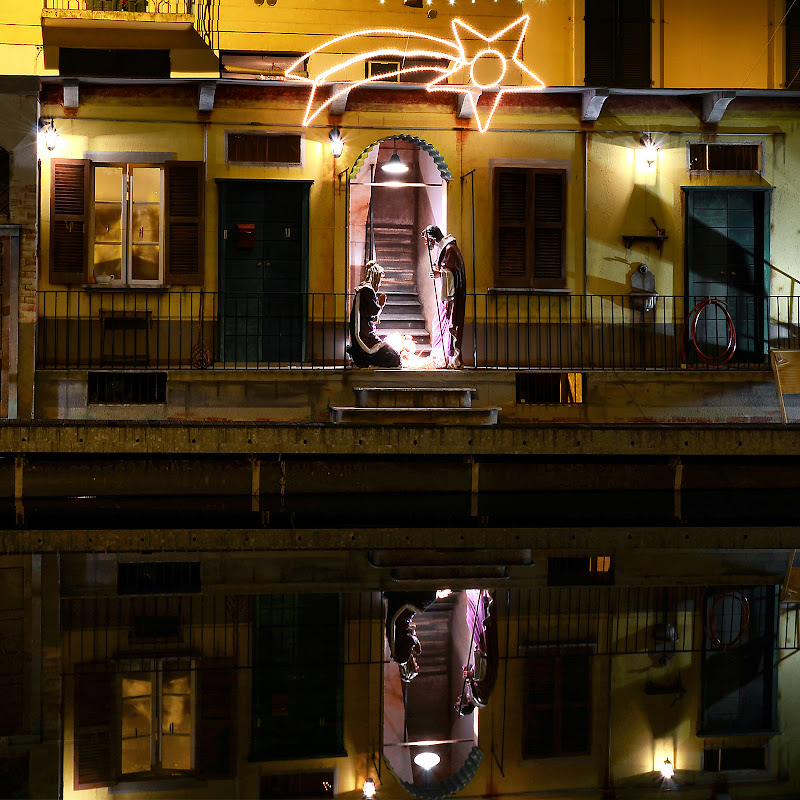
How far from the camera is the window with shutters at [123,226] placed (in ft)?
49.8

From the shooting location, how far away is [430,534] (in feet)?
31.7

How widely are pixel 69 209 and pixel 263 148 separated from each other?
2.80m

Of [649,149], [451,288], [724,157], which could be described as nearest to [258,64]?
[451,288]

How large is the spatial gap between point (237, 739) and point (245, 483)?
8.11 m

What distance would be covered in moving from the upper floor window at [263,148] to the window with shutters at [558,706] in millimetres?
11553

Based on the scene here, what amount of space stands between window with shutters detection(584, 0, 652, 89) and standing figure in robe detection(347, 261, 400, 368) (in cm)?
521

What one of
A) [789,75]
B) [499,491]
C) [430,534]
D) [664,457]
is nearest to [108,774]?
[430,534]

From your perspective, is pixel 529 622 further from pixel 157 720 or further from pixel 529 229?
pixel 529 229

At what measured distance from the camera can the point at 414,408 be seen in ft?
42.9

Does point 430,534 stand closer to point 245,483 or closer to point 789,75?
point 245,483

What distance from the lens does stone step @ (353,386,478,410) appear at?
13211mm

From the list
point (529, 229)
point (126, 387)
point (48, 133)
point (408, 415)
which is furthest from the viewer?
point (529, 229)

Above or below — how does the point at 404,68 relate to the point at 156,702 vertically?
above

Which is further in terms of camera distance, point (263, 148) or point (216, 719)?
point (263, 148)
